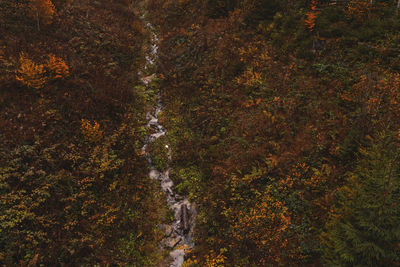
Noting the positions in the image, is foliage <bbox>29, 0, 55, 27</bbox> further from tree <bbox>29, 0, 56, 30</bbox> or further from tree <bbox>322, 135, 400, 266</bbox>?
tree <bbox>322, 135, 400, 266</bbox>

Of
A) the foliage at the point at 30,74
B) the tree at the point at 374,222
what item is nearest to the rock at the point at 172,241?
the tree at the point at 374,222

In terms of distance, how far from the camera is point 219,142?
11.7m

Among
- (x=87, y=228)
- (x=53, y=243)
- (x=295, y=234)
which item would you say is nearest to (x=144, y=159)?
(x=87, y=228)

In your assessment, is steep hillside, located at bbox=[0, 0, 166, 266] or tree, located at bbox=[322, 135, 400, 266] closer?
tree, located at bbox=[322, 135, 400, 266]

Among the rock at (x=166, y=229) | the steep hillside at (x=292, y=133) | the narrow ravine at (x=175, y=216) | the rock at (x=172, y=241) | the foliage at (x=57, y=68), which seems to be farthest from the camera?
the foliage at (x=57, y=68)

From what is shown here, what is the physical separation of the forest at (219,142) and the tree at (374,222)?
4 cm

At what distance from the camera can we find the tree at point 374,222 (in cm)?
468

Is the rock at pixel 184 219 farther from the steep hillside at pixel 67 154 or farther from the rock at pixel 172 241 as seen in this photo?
the steep hillside at pixel 67 154

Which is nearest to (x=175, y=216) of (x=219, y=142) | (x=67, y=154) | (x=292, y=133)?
(x=219, y=142)

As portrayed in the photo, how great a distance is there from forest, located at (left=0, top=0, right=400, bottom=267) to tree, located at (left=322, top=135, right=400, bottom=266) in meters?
0.04

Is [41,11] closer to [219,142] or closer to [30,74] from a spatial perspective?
[30,74]

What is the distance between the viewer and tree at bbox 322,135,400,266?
15.3 feet

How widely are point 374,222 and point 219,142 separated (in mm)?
7635

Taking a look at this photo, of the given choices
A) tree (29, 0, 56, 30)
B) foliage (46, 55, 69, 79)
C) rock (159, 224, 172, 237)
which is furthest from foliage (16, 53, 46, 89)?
rock (159, 224, 172, 237)
